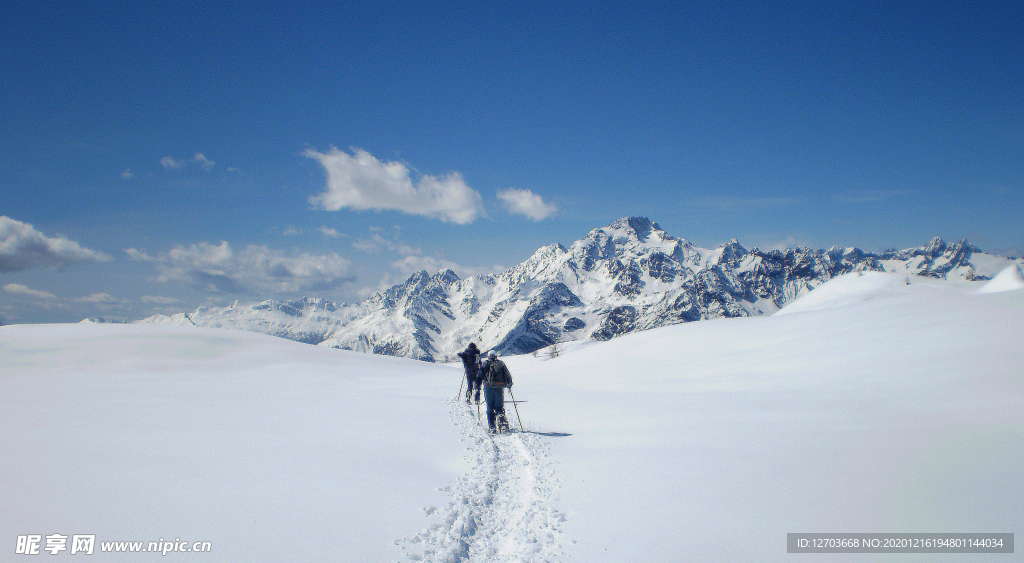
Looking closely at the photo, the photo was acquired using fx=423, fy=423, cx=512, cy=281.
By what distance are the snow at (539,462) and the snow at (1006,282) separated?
701 inches

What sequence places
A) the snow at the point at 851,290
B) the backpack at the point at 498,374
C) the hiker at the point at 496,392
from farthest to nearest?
1. the snow at the point at 851,290
2. the backpack at the point at 498,374
3. the hiker at the point at 496,392

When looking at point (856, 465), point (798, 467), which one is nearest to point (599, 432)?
point (798, 467)

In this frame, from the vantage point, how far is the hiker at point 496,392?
13.2m

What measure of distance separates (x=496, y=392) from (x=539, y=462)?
12.6 feet

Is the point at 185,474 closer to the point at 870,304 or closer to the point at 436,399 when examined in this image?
the point at 436,399

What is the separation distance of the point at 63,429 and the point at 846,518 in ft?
50.7

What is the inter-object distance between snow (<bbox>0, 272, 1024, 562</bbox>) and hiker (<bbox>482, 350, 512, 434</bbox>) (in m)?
0.72

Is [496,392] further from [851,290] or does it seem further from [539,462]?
[851,290]

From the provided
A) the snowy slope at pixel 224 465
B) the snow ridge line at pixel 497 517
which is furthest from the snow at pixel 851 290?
the snowy slope at pixel 224 465

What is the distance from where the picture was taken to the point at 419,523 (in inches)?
253

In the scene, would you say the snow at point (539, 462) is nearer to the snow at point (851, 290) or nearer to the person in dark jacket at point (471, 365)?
the person in dark jacket at point (471, 365)

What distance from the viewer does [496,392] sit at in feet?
43.8

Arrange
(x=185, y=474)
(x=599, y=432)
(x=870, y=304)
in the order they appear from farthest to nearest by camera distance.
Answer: (x=870, y=304) < (x=599, y=432) < (x=185, y=474)

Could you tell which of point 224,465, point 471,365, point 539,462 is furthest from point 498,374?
point 224,465
